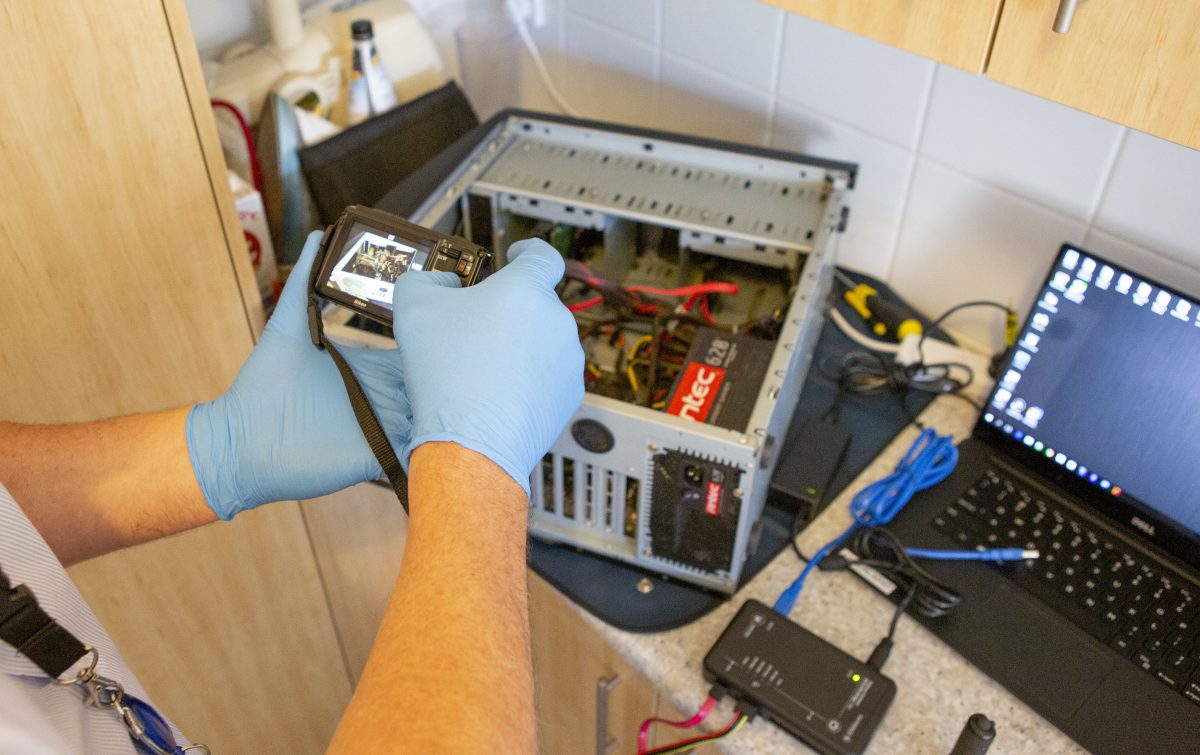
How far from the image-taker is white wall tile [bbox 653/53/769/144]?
52.8 inches

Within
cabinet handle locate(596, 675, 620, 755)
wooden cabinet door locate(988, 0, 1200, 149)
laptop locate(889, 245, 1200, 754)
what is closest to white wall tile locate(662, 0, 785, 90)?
laptop locate(889, 245, 1200, 754)

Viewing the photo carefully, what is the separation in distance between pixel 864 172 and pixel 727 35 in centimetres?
28

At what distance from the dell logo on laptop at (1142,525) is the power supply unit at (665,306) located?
38 cm

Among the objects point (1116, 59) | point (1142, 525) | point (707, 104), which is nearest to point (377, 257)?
point (1116, 59)

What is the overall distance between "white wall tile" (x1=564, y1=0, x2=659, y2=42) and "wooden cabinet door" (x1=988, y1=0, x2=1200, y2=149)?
79cm

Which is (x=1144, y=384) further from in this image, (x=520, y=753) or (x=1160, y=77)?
(x=520, y=753)

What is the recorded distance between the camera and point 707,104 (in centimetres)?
139

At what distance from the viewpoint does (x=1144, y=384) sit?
0.92 m

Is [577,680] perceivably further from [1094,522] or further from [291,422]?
[1094,522]

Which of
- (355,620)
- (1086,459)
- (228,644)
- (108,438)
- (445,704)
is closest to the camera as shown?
(445,704)

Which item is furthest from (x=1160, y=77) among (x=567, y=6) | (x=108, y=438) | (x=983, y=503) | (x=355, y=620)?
(x=355, y=620)

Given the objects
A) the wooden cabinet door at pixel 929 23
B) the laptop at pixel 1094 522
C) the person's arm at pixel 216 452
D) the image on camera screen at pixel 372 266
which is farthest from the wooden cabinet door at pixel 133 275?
the laptop at pixel 1094 522

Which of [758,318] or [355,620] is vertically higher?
[758,318]

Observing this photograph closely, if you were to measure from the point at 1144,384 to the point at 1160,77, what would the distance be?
419 millimetres
